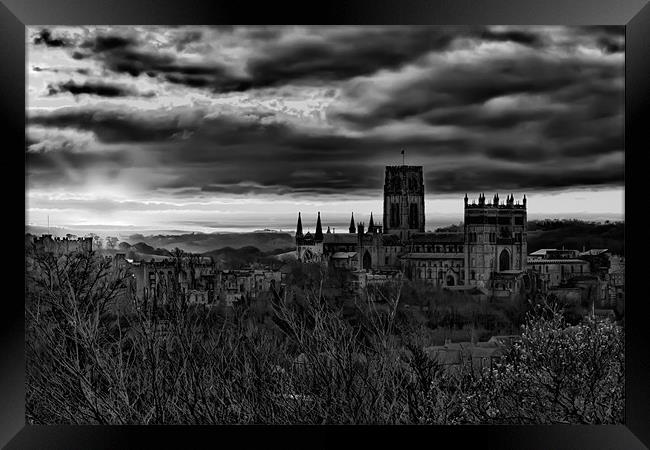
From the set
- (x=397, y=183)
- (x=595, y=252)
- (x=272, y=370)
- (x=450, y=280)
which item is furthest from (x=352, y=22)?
(x=450, y=280)

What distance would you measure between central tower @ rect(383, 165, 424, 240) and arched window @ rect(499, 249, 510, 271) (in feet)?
2.62

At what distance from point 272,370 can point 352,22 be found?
171 centimetres

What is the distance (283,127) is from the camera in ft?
12.9

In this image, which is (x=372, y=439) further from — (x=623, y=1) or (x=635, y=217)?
(x=623, y=1)

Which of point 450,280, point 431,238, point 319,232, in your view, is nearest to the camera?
point 319,232

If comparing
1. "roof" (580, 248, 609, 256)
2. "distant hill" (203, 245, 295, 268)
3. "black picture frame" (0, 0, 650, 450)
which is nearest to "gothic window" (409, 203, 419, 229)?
"distant hill" (203, 245, 295, 268)

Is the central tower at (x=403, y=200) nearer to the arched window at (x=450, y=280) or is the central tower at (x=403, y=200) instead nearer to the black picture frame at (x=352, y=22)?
the arched window at (x=450, y=280)

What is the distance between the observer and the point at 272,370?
2.86 metres

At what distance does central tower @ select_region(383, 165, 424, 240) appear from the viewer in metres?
3.77

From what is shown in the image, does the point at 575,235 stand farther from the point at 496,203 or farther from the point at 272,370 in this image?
the point at 272,370

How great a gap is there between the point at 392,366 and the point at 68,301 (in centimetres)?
164

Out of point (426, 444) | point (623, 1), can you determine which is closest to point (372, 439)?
point (426, 444)

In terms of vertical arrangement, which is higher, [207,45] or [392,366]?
[207,45]

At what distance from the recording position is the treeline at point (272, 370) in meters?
2.64
